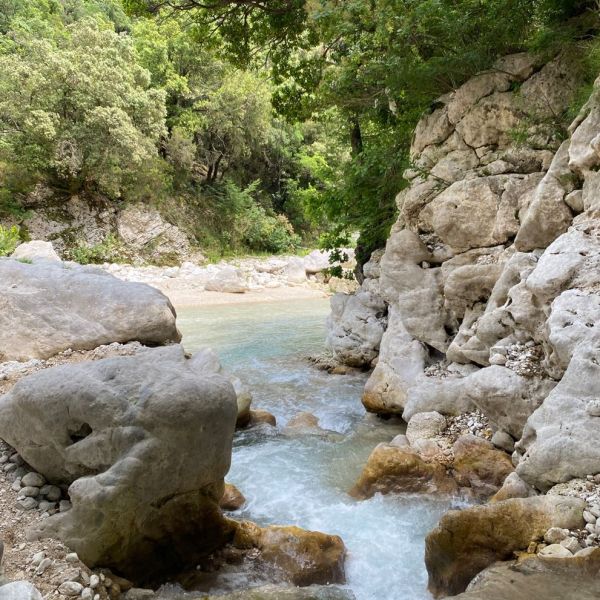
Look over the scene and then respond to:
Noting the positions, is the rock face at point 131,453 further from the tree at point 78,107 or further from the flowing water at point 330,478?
the tree at point 78,107

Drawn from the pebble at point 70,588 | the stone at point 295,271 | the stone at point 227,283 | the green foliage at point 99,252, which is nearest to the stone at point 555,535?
the pebble at point 70,588

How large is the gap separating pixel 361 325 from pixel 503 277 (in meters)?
4.98

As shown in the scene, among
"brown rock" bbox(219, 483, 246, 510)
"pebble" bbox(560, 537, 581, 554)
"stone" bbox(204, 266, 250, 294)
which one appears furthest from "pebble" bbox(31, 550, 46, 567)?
"stone" bbox(204, 266, 250, 294)

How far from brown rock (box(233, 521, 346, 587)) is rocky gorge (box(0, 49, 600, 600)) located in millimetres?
19

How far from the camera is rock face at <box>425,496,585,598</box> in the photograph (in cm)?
365

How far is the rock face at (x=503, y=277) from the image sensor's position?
15.1ft

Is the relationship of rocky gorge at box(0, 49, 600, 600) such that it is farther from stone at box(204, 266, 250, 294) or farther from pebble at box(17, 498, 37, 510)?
stone at box(204, 266, 250, 294)

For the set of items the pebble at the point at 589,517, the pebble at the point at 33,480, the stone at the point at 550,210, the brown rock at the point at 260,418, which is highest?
the stone at the point at 550,210

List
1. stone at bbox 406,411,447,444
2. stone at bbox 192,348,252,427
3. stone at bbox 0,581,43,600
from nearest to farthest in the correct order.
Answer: stone at bbox 0,581,43,600 → stone at bbox 406,411,447,444 → stone at bbox 192,348,252,427

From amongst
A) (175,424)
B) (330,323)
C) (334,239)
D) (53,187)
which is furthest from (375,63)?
(53,187)

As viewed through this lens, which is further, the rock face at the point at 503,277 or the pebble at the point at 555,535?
the rock face at the point at 503,277

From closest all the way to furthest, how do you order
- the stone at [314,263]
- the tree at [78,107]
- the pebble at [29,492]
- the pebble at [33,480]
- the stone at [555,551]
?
the stone at [555,551] < the pebble at [29,492] < the pebble at [33,480] < the tree at [78,107] < the stone at [314,263]

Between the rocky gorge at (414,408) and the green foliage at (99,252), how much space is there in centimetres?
1812

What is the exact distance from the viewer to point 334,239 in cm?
1302
